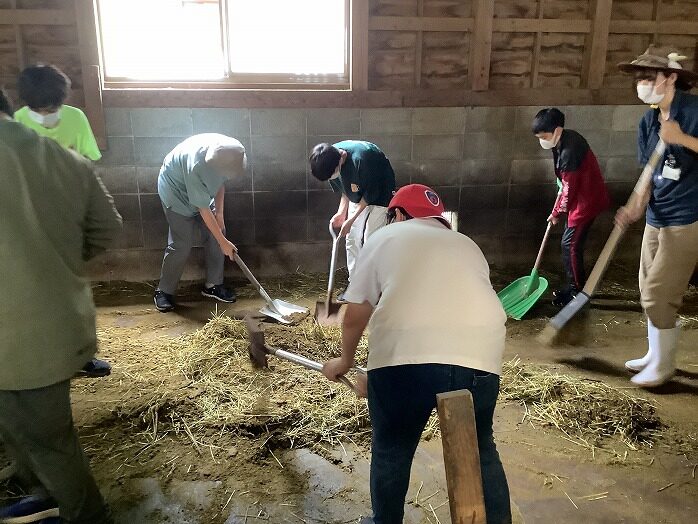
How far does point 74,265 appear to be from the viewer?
1987 millimetres

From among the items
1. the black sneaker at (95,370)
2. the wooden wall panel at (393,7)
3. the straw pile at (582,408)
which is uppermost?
the wooden wall panel at (393,7)

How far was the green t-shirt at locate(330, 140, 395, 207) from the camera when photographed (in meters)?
4.13

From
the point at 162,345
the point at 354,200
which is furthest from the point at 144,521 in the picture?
the point at 354,200

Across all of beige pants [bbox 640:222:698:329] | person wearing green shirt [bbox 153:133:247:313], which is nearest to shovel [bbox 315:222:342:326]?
person wearing green shirt [bbox 153:133:247:313]

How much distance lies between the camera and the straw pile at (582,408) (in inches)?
Answer: 123

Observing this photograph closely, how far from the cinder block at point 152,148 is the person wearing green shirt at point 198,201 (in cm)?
49

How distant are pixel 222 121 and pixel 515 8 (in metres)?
2.93

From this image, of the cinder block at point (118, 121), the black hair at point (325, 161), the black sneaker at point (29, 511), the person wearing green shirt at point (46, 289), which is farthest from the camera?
the cinder block at point (118, 121)

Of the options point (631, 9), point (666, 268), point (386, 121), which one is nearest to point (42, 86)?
point (386, 121)

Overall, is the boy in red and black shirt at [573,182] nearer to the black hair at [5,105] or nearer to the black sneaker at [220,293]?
the black sneaker at [220,293]

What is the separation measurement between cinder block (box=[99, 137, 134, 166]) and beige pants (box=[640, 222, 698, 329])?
4168mm

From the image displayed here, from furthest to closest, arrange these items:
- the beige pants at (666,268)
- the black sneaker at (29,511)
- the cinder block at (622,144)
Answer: the cinder block at (622,144)
the beige pants at (666,268)
the black sneaker at (29,511)

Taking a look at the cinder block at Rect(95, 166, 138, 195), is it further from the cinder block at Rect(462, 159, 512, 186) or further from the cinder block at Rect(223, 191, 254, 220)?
the cinder block at Rect(462, 159, 512, 186)

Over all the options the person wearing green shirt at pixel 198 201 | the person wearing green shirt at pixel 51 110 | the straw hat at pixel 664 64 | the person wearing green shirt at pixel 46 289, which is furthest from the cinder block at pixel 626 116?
the person wearing green shirt at pixel 46 289
